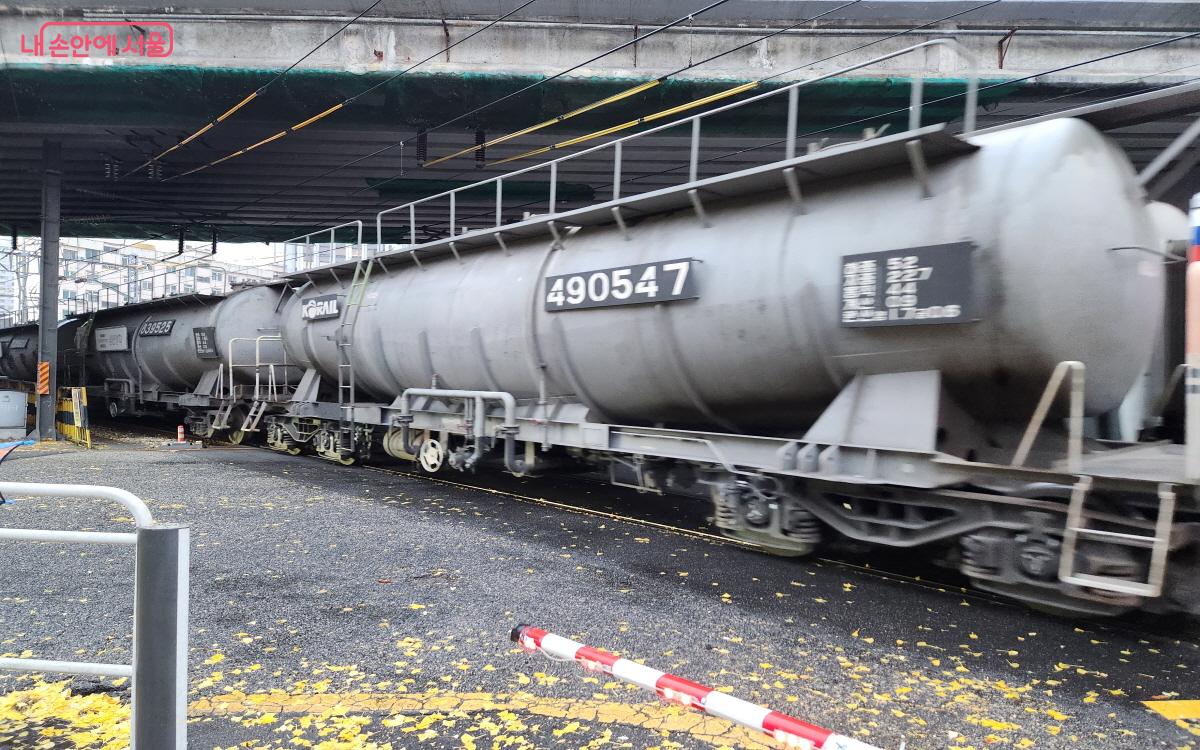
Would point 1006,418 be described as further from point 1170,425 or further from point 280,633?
point 280,633

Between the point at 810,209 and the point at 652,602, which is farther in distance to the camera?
the point at 810,209

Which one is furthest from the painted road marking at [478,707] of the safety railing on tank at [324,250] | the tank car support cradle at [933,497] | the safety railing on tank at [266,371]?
the safety railing on tank at [266,371]

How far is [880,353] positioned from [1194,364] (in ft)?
6.28

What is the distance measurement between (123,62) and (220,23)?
209cm

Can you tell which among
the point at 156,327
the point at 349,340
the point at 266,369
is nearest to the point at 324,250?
the point at 266,369

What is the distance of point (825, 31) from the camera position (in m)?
14.6

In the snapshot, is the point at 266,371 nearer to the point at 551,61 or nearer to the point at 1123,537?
the point at 551,61

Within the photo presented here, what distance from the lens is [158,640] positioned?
8.44ft

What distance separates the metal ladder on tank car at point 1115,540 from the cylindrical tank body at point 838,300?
0.99 m

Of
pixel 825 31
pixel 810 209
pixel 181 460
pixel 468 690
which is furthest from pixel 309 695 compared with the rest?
pixel 825 31

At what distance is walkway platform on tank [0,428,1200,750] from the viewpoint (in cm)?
357

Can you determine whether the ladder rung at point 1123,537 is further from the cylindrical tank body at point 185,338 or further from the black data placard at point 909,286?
the cylindrical tank body at point 185,338

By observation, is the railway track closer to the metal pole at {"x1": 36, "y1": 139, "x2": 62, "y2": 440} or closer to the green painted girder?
the green painted girder

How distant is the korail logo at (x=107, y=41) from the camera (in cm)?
1493
